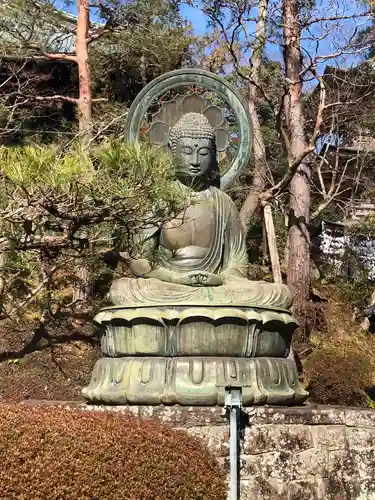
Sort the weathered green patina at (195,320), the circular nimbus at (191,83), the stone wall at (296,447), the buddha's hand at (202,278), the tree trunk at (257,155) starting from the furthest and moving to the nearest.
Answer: the tree trunk at (257,155) → the circular nimbus at (191,83) → the buddha's hand at (202,278) → the weathered green patina at (195,320) → the stone wall at (296,447)

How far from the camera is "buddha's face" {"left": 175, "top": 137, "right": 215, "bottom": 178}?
6.24 m

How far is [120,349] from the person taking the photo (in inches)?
215

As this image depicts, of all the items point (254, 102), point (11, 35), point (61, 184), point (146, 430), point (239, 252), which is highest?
point (11, 35)

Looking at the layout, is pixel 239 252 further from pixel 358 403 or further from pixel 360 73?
pixel 360 73

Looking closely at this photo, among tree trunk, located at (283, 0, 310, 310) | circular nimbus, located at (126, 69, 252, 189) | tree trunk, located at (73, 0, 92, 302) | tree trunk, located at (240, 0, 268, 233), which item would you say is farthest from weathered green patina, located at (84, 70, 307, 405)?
tree trunk, located at (283, 0, 310, 310)

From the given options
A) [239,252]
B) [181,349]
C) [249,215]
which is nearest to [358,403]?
[249,215]

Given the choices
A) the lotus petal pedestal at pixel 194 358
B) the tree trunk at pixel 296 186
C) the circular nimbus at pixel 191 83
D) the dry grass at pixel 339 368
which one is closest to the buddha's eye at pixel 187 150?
the circular nimbus at pixel 191 83

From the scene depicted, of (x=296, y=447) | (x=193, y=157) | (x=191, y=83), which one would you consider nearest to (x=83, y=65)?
(x=191, y=83)

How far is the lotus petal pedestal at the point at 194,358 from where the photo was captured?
5.07m

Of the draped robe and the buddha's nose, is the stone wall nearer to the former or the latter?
the draped robe

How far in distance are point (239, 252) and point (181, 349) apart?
1.38 m

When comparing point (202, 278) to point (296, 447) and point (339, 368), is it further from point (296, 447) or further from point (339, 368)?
point (339, 368)

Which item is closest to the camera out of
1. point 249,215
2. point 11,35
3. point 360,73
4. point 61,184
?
point 61,184

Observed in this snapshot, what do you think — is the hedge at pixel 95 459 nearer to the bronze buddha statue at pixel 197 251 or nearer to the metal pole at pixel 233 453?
the metal pole at pixel 233 453
